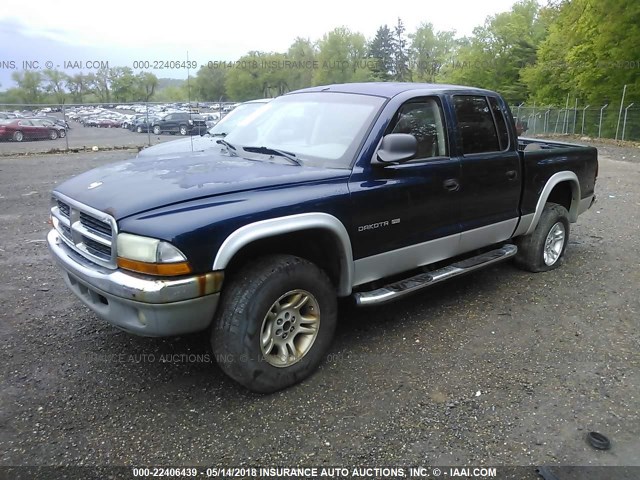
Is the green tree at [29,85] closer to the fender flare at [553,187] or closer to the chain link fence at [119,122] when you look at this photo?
the chain link fence at [119,122]

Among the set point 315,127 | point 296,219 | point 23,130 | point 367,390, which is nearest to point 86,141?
point 23,130

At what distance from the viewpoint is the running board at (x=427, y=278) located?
3494mm

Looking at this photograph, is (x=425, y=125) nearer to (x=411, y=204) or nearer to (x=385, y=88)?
(x=385, y=88)

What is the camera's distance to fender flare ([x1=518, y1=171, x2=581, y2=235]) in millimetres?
5086

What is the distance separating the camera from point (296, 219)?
9.93 feet

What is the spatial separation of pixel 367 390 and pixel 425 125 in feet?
6.99

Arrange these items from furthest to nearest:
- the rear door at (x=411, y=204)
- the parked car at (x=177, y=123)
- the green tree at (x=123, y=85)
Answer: the green tree at (x=123, y=85) → the parked car at (x=177, y=123) → the rear door at (x=411, y=204)

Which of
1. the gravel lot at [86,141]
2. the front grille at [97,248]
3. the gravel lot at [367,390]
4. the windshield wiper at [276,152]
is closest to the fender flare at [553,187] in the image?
the gravel lot at [367,390]

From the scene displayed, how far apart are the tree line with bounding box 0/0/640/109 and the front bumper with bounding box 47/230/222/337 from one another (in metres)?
7.95

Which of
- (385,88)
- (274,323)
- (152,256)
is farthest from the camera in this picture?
(385,88)

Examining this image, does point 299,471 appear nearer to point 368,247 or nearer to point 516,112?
point 368,247

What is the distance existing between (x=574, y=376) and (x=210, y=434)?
2.45m

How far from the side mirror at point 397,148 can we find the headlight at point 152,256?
1.58m

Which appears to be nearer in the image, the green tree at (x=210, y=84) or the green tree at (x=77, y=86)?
the green tree at (x=77, y=86)
